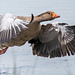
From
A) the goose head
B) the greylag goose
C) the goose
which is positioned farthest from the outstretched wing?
the greylag goose

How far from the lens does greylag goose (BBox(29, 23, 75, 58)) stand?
10.4 meters

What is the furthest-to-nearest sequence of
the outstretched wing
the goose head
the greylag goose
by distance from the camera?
the greylag goose, the goose head, the outstretched wing

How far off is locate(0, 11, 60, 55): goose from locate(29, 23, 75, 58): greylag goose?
2.22 feet

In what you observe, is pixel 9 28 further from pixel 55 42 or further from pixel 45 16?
pixel 55 42

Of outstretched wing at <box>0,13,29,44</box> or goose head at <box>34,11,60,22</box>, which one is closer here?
outstretched wing at <box>0,13,29,44</box>

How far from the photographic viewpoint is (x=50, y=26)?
33.0 ft

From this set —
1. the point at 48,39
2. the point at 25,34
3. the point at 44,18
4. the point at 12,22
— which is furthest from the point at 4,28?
the point at 48,39

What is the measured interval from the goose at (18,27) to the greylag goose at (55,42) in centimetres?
68

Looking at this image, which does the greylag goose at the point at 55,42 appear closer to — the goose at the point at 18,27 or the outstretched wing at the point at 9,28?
the goose at the point at 18,27

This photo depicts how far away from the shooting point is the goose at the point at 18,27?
26.8ft

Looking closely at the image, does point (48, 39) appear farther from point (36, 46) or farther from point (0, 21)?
point (0, 21)

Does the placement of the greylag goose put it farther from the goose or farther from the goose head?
the goose

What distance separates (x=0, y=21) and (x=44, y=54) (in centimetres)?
253

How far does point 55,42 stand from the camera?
10.7 m
